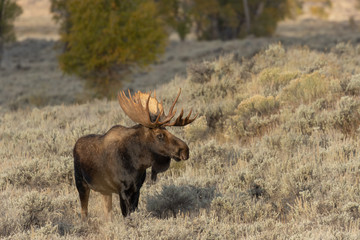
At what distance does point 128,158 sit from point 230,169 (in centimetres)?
262

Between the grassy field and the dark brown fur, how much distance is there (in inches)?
12.6

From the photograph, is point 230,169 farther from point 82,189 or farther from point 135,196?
point 82,189

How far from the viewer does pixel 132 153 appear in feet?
16.1

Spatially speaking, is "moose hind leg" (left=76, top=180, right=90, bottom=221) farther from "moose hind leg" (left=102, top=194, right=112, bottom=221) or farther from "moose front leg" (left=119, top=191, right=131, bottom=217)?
"moose front leg" (left=119, top=191, right=131, bottom=217)

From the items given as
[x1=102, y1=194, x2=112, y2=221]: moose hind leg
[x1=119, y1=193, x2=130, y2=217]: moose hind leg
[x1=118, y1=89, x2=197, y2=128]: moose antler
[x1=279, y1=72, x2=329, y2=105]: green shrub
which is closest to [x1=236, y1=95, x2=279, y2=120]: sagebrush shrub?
[x1=279, y1=72, x2=329, y2=105]: green shrub

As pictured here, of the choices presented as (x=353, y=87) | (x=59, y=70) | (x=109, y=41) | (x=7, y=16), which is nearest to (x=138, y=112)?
(x=353, y=87)

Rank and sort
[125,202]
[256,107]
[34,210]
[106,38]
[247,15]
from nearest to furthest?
[125,202]
[34,210]
[256,107]
[106,38]
[247,15]

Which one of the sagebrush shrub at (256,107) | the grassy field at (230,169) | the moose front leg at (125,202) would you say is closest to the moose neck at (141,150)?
Result: the moose front leg at (125,202)

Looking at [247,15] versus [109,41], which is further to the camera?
[247,15]

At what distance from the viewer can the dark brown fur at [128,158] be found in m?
4.79

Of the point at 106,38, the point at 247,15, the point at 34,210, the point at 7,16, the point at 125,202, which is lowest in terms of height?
the point at 247,15

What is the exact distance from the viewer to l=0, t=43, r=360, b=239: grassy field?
5.11 metres

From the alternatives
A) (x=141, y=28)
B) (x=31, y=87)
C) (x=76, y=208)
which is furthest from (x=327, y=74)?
(x=31, y=87)

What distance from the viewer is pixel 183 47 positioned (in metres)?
39.7
